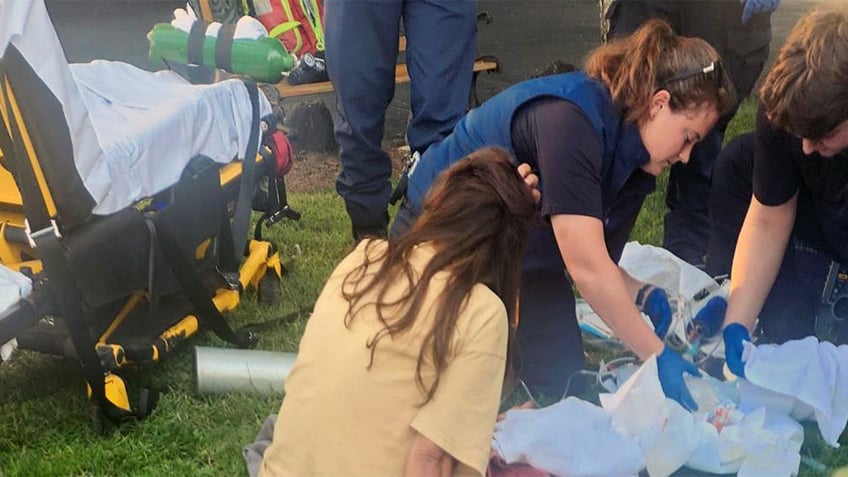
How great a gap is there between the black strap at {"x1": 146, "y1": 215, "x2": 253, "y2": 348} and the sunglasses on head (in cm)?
124

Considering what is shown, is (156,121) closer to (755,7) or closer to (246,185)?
(246,185)

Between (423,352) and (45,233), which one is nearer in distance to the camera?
(423,352)

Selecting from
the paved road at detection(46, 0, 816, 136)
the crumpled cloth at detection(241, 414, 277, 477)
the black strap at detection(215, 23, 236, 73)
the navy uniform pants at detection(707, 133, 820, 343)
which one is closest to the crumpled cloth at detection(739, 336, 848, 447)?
the navy uniform pants at detection(707, 133, 820, 343)

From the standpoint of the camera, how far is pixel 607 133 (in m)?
2.06

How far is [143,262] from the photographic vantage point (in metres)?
2.38

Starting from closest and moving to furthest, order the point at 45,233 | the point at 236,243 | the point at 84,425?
the point at 45,233 < the point at 84,425 < the point at 236,243

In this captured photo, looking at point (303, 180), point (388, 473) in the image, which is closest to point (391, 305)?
point (388, 473)

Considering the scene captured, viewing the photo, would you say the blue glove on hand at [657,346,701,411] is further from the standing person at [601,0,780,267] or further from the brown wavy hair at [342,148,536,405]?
the standing person at [601,0,780,267]

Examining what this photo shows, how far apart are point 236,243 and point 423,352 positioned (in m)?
1.34

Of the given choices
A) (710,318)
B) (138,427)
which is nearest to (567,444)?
(710,318)

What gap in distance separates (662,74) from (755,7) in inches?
59.5

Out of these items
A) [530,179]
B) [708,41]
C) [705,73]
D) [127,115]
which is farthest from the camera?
[708,41]

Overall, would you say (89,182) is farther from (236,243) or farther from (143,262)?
(236,243)

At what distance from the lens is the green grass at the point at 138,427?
221 centimetres
